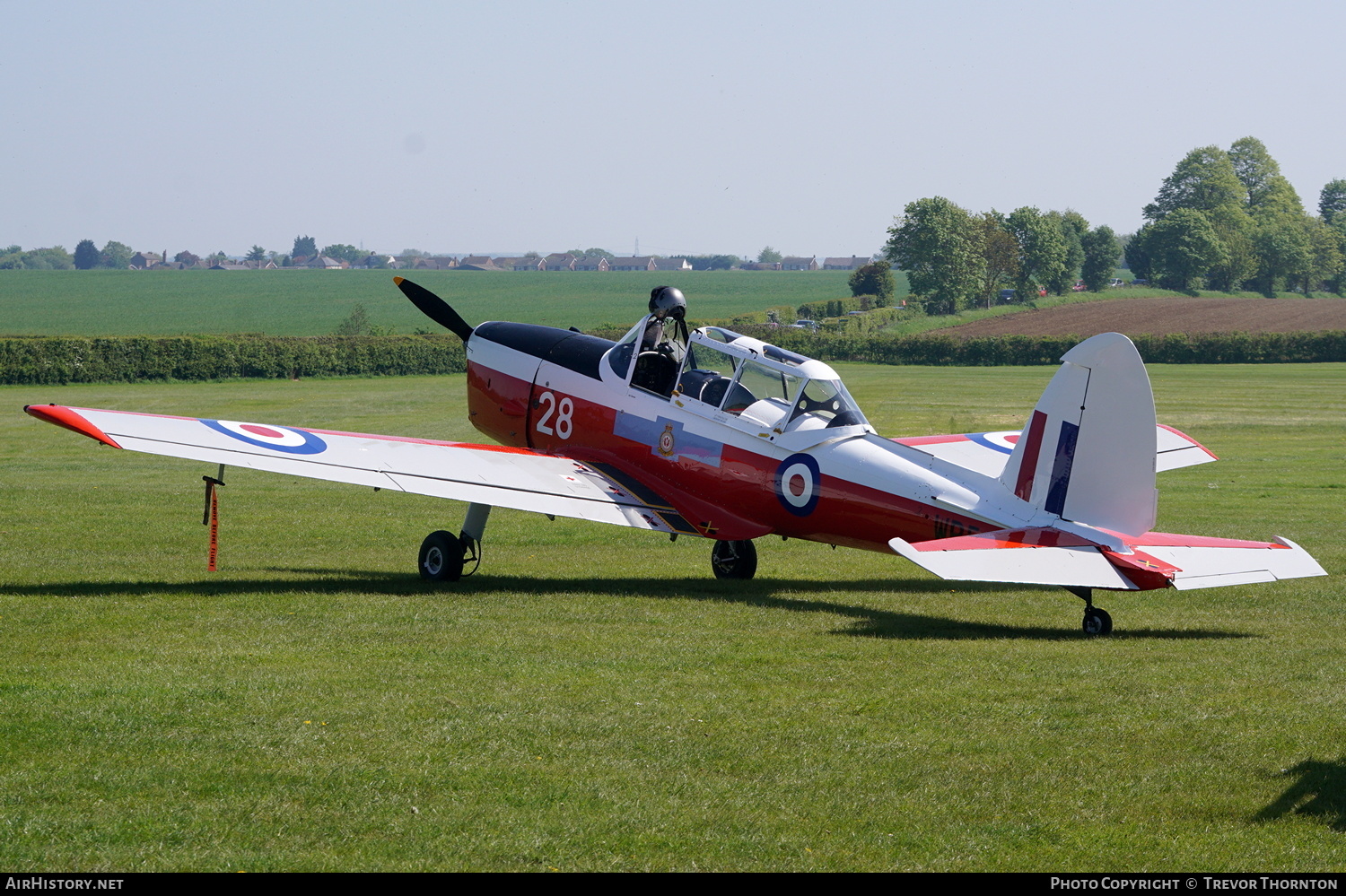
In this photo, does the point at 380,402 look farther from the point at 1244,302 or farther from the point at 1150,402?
the point at 1244,302

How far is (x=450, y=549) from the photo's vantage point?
12.7 meters

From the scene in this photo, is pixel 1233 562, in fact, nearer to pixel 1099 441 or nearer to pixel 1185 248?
pixel 1099 441

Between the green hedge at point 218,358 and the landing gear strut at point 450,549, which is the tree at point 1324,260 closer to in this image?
the green hedge at point 218,358

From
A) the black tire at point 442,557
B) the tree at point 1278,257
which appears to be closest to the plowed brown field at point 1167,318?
the tree at point 1278,257

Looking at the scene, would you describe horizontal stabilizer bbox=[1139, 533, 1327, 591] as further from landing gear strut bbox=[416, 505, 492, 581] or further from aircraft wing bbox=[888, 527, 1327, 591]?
landing gear strut bbox=[416, 505, 492, 581]

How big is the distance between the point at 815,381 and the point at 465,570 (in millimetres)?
4398

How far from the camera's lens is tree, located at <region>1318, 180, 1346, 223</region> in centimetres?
15425

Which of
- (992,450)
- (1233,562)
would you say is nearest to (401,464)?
(992,450)

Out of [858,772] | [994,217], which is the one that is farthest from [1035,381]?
[994,217]

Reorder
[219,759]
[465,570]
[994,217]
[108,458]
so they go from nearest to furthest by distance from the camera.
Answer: [219,759] → [465,570] → [108,458] → [994,217]

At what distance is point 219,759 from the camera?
644cm

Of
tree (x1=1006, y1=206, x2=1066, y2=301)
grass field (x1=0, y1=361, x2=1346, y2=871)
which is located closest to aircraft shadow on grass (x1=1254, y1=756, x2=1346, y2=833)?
grass field (x1=0, y1=361, x2=1346, y2=871)

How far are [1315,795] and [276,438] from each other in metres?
9.58

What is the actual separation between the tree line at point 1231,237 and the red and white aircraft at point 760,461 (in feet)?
358
